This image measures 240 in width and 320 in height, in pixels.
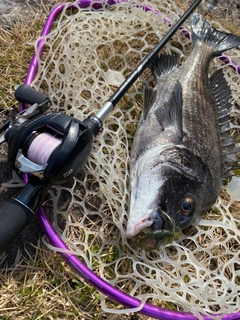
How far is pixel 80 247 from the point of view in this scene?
2.54m

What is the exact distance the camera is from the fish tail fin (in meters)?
3.19

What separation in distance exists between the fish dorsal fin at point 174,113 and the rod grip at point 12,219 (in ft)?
3.89

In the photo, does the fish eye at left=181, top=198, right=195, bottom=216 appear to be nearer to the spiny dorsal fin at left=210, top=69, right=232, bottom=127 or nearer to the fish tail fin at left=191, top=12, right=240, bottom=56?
the spiny dorsal fin at left=210, top=69, right=232, bottom=127

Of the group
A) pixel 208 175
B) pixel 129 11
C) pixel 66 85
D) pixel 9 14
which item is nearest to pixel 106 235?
pixel 208 175

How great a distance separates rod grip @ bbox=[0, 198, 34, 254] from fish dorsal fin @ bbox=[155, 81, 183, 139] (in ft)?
3.89

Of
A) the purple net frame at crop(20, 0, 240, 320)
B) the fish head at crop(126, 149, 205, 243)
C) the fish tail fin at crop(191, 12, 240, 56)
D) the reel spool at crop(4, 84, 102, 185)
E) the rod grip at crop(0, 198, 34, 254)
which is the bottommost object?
the purple net frame at crop(20, 0, 240, 320)

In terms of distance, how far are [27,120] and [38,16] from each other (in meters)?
1.60

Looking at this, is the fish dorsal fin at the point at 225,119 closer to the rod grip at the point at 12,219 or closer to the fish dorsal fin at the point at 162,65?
the fish dorsal fin at the point at 162,65

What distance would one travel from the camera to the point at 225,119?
3.02m

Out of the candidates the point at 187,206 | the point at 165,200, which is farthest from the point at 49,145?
the point at 187,206

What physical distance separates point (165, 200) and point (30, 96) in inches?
42.7

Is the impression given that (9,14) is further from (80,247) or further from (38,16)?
(80,247)

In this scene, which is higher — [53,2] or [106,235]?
[53,2]

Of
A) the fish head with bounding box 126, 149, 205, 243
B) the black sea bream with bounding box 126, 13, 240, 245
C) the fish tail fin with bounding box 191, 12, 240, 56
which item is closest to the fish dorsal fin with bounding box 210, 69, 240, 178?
the black sea bream with bounding box 126, 13, 240, 245
